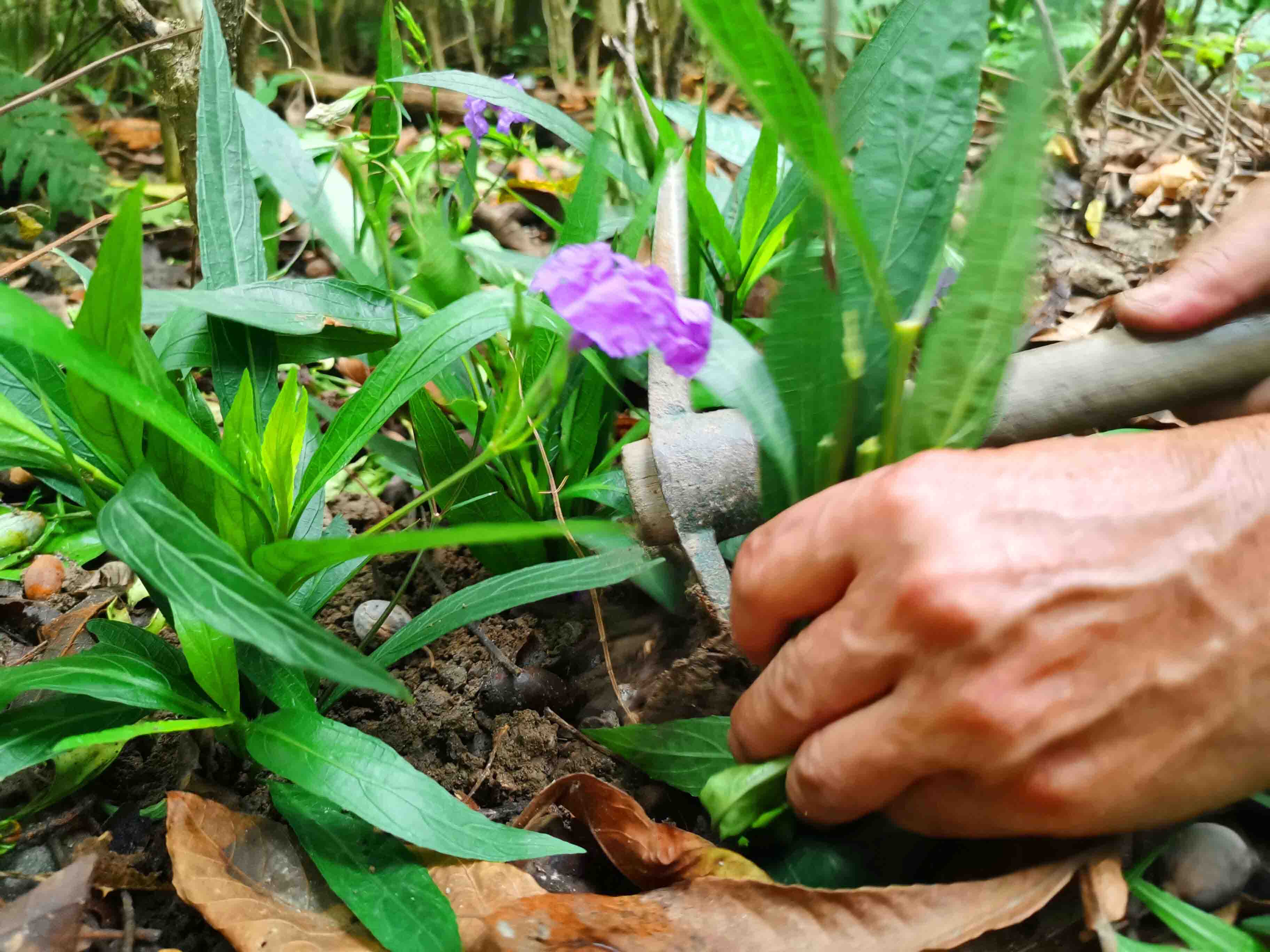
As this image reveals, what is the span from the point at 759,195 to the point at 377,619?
Answer: 0.70 metres

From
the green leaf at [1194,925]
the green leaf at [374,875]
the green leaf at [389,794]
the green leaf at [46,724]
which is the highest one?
the green leaf at [46,724]

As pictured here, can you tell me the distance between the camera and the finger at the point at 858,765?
1.90ft

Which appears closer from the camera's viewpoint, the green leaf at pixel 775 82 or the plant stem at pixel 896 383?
the green leaf at pixel 775 82

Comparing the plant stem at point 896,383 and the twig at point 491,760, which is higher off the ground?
the plant stem at point 896,383

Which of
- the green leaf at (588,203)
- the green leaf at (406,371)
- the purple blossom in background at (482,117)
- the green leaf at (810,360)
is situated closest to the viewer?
the green leaf at (810,360)

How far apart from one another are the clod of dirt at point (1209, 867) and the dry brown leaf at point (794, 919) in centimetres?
11

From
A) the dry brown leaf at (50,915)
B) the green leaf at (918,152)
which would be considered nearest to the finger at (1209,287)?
the green leaf at (918,152)

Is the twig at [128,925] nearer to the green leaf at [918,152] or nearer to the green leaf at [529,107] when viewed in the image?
the green leaf at [918,152]

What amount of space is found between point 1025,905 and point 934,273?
0.51 meters

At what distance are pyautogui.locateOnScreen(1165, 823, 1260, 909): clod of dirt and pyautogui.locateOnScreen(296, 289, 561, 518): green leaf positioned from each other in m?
0.70

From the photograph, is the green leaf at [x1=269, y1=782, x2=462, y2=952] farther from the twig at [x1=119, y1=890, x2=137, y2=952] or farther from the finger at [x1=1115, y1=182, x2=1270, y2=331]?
the finger at [x1=1115, y1=182, x2=1270, y2=331]

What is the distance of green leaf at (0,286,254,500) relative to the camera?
0.54 m

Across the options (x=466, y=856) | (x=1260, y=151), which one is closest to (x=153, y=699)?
(x=466, y=856)

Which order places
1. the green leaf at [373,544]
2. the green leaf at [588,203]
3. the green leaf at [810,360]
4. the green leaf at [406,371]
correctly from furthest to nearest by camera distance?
the green leaf at [588,203], the green leaf at [406,371], the green leaf at [810,360], the green leaf at [373,544]
